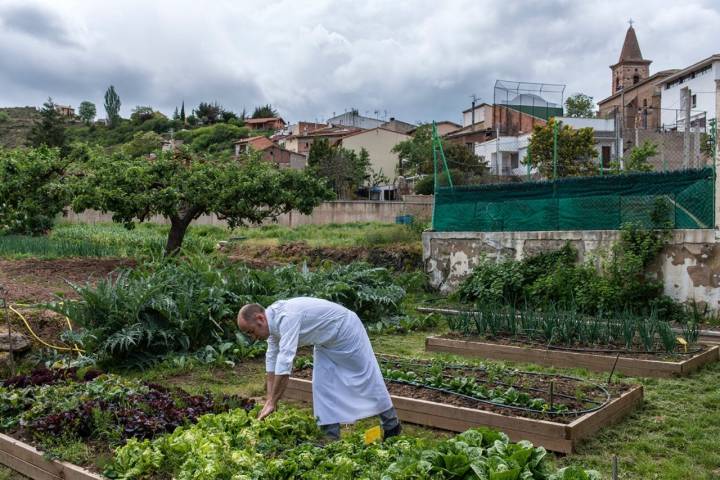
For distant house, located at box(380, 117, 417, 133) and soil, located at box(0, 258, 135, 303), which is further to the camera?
distant house, located at box(380, 117, 417, 133)

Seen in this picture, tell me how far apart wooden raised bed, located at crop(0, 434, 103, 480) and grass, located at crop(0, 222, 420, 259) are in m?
8.51

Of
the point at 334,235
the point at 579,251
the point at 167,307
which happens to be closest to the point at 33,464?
the point at 167,307

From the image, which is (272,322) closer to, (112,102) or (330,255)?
(330,255)

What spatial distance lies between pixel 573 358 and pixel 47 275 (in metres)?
11.8

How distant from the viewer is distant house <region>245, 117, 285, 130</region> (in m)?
110

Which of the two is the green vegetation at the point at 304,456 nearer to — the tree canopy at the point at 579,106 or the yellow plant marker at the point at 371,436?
the yellow plant marker at the point at 371,436

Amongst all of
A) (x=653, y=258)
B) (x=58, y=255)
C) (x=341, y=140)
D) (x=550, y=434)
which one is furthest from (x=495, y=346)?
(x=341, y=140)

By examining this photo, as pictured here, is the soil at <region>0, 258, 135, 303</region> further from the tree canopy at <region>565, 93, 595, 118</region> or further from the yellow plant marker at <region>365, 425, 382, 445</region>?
the tree canopy at <region>565, 93, 595, 118</region>

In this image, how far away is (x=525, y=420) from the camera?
5891 millimetres

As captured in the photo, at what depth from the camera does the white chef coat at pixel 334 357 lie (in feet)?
17.4

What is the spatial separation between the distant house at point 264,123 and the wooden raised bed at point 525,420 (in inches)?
4163

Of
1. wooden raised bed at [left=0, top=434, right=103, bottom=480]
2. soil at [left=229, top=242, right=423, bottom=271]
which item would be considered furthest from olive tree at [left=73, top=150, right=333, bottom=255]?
wooden raised bed at [left=0, top=434, right=103, bottom=480]

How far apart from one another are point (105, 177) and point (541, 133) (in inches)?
668

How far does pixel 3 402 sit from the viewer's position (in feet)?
21.3
